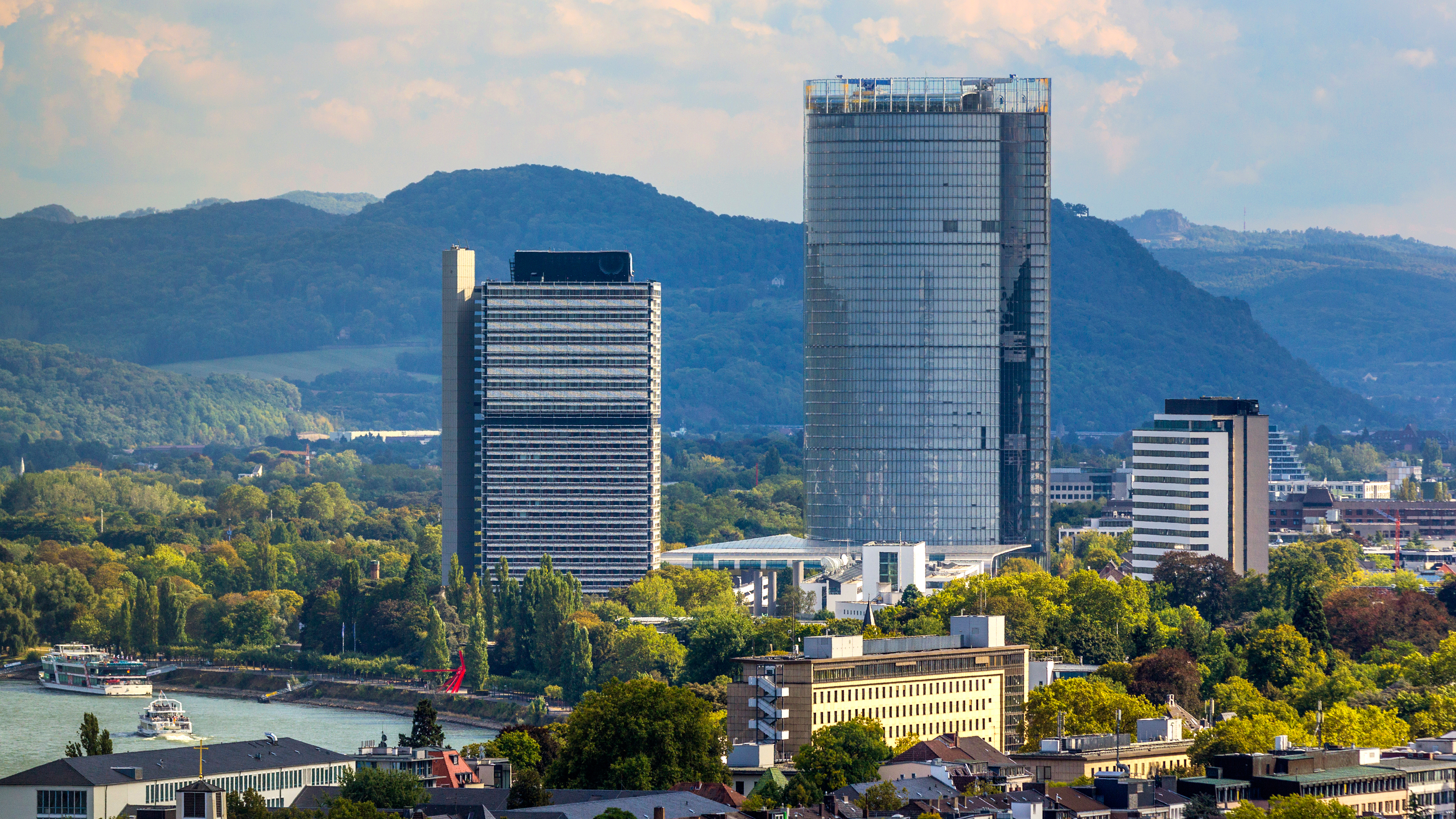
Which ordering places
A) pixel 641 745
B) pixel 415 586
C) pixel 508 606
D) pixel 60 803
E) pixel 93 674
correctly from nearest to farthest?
pixel 60 803
pixel 641 745
pixel 508 606
pixel 93 674
pixel 415 586

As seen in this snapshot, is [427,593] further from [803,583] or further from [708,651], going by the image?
[708,651]

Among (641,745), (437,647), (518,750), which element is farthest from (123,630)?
(641,745)

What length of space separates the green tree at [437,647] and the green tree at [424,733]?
65564 mm

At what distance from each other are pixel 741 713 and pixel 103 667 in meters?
88.0

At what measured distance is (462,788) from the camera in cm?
8625

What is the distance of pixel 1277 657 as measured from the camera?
129 meters

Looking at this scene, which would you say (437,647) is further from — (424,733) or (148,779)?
(148,779)

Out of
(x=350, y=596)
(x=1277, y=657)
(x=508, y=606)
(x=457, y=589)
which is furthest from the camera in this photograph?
(x=350, y=596)

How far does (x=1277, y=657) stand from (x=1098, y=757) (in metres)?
38.6

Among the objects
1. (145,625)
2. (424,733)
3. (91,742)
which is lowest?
(145,625)

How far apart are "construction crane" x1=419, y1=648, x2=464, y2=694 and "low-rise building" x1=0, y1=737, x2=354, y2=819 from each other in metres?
64.2

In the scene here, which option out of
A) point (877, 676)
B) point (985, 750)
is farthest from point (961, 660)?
point (985, 750)

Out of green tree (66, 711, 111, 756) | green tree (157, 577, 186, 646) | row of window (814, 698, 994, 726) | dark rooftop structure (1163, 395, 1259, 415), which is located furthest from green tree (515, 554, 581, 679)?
row of window (814, 698, 994, 726)

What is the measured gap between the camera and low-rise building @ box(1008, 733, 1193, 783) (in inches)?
3607
